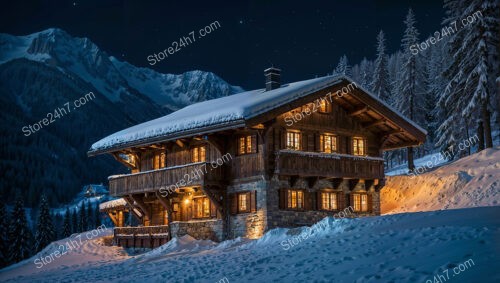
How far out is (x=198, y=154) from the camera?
32875 millimetres

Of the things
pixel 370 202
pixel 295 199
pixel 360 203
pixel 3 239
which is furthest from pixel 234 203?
pixel 3 239

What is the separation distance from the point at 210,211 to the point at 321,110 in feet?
28.4

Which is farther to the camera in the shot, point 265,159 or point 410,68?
point 410,68

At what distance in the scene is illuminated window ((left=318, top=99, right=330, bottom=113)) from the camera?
32.8m

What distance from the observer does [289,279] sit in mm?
14719

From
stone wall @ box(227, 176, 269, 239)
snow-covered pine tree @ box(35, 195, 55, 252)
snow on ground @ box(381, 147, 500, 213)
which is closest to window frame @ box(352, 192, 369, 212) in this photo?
snow on ground @ box(381, 147, 500, 213)

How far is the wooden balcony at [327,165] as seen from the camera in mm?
29641

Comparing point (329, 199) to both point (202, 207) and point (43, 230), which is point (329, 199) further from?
point (43, 230)

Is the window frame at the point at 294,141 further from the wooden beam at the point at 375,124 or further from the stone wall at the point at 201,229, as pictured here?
the stone wall at the point at 201,229

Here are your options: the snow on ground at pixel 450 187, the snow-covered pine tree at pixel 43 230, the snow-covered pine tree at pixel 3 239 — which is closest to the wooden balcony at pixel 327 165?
the snow on ground at pixel 450 187

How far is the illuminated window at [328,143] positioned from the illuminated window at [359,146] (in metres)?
1.62

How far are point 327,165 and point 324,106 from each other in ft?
12.5

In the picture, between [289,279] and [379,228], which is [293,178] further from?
[289,279]

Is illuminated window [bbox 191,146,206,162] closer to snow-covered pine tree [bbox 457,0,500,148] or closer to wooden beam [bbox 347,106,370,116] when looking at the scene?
wooden beam [bbox 347,106,370,116]
